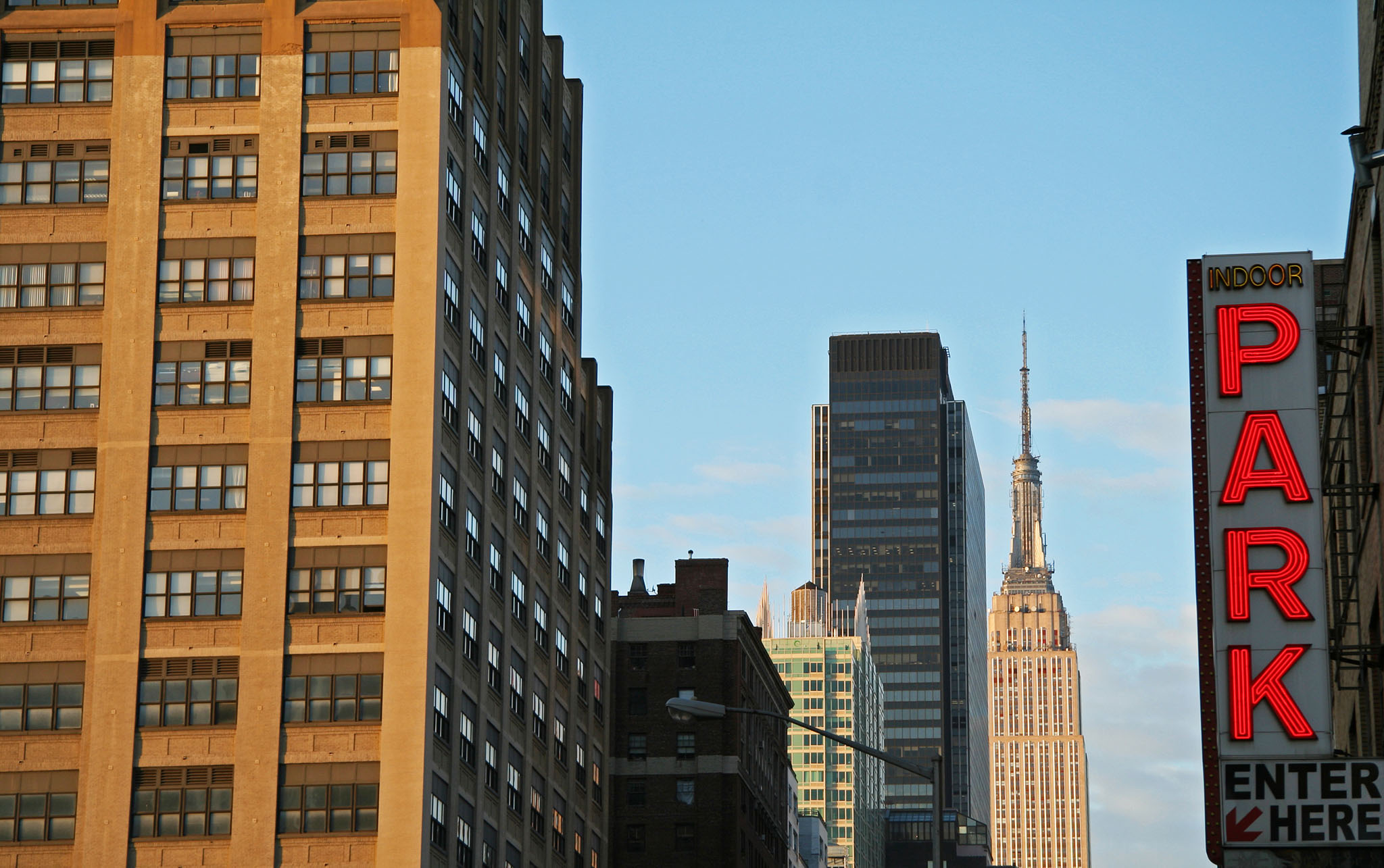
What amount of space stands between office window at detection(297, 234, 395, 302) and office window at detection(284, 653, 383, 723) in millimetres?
14204

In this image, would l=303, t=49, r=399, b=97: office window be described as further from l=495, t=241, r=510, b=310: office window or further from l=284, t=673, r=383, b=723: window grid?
l=284, t=673, r=383, b=723: window grid

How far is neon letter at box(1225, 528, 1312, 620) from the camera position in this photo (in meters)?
43.8

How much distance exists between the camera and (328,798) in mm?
80688

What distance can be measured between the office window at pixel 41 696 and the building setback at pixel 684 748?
6296 centimetres

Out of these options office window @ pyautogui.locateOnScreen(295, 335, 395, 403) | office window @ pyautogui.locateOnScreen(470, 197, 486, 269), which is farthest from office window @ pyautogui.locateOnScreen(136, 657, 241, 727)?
office window @ pyautogui.locateOnScreen(470, 197, 486, 269)

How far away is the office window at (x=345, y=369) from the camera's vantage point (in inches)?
3354

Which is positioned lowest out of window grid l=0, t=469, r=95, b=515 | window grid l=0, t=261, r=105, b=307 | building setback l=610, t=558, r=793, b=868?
building setback l=610, t=558, r=793, b=868

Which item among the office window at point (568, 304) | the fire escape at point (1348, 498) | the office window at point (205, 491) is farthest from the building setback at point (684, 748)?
the fire escape at point (1348, 498)

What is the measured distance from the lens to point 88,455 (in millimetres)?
85188

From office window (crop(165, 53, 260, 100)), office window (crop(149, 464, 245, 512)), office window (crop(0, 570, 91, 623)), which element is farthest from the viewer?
office window (crop(165, 53, 260, 100))

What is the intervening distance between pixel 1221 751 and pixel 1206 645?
2.21m

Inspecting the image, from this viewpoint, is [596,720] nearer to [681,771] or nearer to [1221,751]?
[681,771]

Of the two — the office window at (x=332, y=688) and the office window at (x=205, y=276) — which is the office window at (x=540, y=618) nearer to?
the office window at (x=332, y=688)

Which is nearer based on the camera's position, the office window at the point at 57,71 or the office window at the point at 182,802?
the office window at the point at 182,802
